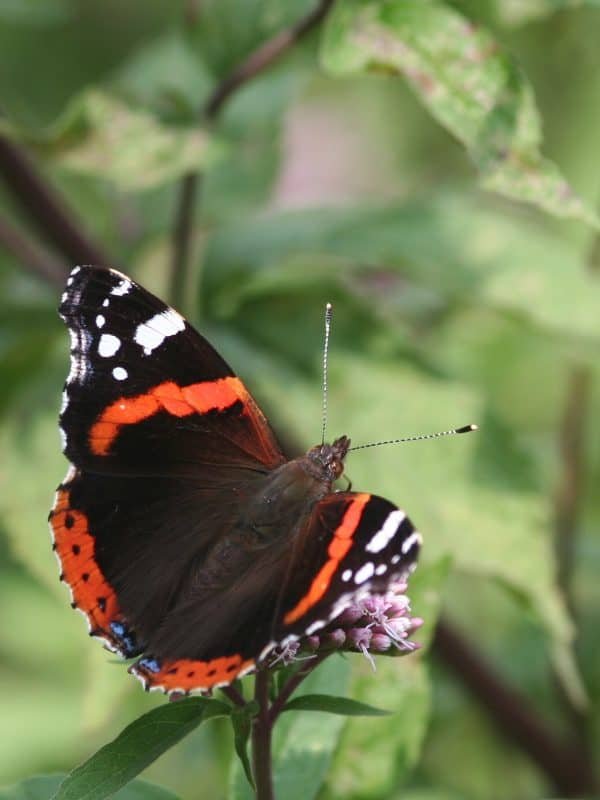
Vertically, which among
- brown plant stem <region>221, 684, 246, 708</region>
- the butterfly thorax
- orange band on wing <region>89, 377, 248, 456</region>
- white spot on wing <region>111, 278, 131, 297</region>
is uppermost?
white spot on wing <region>111, 278, 131, 297</region>

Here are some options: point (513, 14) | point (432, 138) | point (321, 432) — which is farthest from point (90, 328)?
point (432, 138)

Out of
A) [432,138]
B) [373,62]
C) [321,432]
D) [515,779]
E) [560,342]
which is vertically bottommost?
[515,779]

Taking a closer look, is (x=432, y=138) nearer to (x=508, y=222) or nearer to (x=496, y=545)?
(x=508, y=222)

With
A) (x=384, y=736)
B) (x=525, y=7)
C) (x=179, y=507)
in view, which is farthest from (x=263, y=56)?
(x=384, y=736)

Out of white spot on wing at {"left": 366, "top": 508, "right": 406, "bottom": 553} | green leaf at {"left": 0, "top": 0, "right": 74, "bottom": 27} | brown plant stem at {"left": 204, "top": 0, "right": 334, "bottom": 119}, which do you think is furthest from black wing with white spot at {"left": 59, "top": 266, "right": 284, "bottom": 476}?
green leaf at {"left": 0, "top": 0, "right": 74, "bottom": 27}

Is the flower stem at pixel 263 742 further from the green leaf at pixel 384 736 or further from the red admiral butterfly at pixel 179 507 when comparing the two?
the green leaf at pixel 384 736

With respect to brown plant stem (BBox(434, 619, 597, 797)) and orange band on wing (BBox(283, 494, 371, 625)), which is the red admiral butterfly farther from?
brown plant stem (BBox(434, 619, 597, 797))
